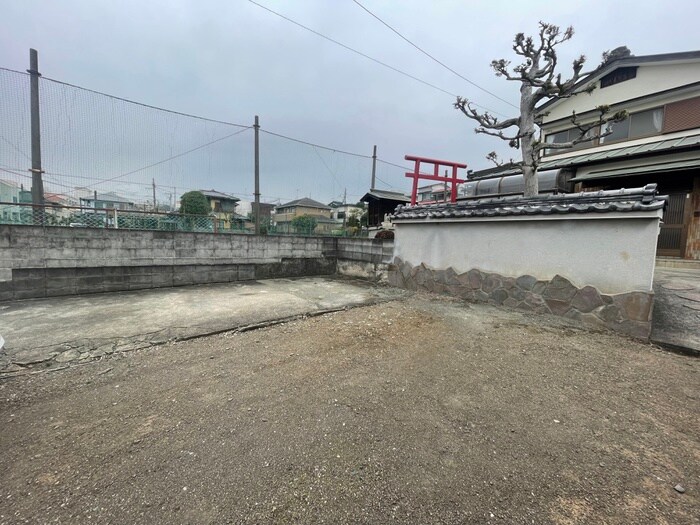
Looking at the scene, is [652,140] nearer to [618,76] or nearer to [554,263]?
[618,76]

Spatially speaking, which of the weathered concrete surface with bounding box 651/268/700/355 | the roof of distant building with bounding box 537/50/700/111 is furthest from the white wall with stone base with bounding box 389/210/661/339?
the roof of distant building with bounding box 537/50/700/111

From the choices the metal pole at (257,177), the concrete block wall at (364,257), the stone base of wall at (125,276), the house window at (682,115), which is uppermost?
the house window at (682,115)

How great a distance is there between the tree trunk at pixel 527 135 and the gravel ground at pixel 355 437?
189 inches

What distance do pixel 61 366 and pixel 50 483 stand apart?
1755 mm

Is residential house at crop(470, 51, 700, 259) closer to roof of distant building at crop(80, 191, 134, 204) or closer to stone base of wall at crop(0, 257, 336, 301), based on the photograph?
stone base of wall at crop(0, 257, 336, 301)

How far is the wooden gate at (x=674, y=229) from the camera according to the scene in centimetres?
745

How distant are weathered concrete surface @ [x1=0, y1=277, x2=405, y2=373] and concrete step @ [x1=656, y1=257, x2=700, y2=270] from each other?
21.0 ft

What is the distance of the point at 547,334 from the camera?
3756 mm

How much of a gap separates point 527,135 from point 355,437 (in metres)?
7.71

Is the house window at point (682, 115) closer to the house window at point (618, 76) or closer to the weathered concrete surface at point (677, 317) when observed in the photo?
the house window at point (618, 76)

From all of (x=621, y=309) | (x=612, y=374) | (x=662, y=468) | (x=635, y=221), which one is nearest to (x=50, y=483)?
(x=662, y=468)

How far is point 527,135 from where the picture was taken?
7.06 metres

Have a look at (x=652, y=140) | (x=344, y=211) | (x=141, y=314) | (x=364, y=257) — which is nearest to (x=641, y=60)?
(x=652, y=140)

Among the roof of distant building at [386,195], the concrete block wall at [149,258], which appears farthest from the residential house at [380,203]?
the concrete block wall at [149,258]
